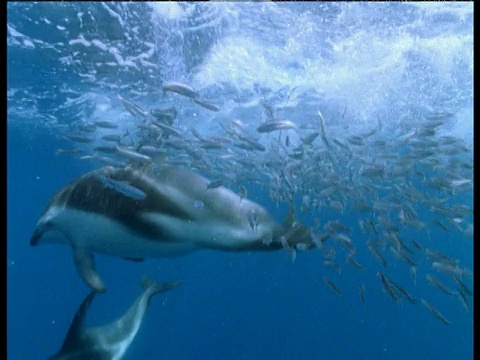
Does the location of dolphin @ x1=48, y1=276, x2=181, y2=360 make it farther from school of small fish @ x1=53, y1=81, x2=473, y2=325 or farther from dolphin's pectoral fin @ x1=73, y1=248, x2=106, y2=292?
school of small fish @ x1=53, y1=81, x2=473, y2=325

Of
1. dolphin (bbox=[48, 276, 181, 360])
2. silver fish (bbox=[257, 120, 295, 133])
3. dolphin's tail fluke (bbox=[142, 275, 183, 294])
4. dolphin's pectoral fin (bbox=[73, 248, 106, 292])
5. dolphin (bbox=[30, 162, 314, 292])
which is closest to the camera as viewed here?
dolphin (bbox=[30, 162, 314, 292])

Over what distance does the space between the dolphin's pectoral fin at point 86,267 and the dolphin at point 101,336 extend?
643 mm

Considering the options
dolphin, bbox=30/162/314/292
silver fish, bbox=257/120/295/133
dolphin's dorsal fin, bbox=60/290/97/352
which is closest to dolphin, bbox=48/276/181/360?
dolphin's dorsal fin, bbox=60/290/97/352

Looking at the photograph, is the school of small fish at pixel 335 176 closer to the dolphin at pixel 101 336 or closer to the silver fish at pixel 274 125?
the silver fish at pixel 274 125

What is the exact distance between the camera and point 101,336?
304 inches

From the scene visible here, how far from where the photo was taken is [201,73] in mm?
14031

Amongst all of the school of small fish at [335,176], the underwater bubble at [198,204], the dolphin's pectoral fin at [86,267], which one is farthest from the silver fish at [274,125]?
the dolphin's pectoral fin at [86,267]

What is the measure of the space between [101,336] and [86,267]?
79.5 inches

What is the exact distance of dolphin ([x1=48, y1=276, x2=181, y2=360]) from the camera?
289 inches

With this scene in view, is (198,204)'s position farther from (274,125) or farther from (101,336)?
(101,336)

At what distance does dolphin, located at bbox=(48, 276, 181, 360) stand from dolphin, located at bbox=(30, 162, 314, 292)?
1377mm

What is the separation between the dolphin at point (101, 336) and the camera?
7.35 m

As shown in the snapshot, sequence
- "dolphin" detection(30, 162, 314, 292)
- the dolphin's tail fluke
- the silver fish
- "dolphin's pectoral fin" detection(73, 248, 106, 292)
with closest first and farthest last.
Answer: "dolphin" detection(30, 162, 314, 292) → "dolphin's pectoral fin" detection(73, 248, 106, 292) → the silver fish → the dolphin's tail fluke

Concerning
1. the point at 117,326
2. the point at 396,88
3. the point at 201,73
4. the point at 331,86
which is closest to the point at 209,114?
the point at 201,73
